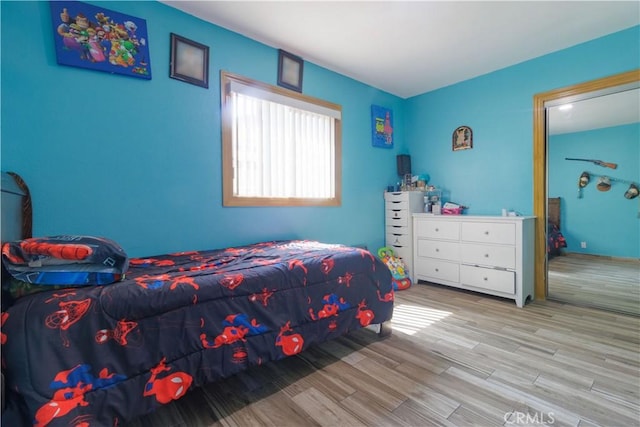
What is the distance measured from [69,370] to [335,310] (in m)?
1.27

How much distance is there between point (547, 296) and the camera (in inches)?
114

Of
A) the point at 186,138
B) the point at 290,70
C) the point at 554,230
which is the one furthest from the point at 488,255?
the point at 186,138

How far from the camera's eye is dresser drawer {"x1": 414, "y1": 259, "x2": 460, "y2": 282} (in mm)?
3120

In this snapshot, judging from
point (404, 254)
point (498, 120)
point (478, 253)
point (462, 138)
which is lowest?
point (404, 254)

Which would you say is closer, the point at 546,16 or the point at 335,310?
the point at 335,310

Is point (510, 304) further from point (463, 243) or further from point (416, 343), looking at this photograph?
point (416, 343)

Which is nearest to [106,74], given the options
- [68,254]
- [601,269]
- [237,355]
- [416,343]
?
[68,254]

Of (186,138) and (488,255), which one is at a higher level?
(186,138)

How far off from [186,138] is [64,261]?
4.30 ft

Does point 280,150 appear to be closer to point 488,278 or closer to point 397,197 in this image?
point 397,197

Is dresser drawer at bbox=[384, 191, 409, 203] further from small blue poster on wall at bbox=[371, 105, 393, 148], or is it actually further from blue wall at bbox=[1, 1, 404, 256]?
blue wall at bbox=[1, 1, 404, 256]

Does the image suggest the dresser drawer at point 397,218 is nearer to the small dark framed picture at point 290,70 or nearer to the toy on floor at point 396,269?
the toy on floor at point 396,269

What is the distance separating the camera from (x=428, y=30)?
2.39 meters

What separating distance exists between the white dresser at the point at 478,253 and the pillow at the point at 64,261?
9.99 feet
